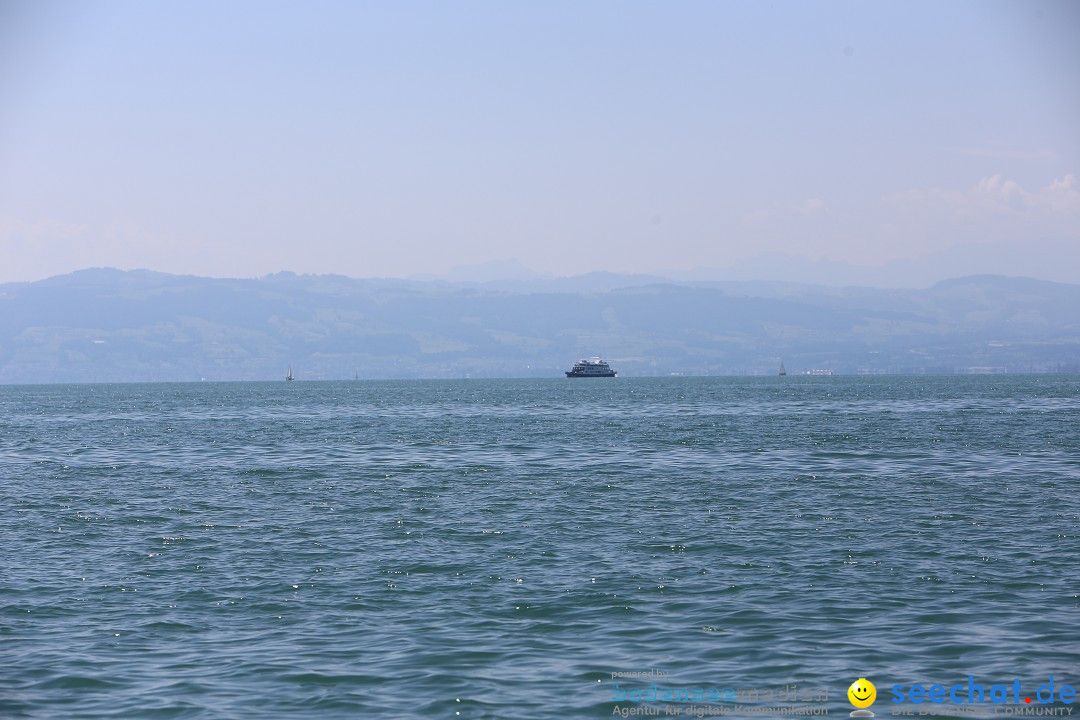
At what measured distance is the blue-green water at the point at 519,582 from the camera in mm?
19219

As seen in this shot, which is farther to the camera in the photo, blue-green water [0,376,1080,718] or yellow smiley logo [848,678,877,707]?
blue-green water [0,376,1080,718]

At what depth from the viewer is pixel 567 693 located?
18469mm

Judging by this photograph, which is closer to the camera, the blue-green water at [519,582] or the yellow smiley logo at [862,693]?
the yellow smiley logo at [862,693]

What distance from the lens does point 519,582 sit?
2702 cm

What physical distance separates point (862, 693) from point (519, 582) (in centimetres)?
1077

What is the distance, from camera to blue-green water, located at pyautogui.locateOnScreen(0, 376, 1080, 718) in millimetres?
19219

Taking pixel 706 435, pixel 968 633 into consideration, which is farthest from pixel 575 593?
pixel 706 435

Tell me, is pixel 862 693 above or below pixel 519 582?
below

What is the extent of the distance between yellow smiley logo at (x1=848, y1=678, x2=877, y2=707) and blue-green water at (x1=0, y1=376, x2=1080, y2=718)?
0.73 ft

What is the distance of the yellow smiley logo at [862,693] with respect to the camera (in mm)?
17750

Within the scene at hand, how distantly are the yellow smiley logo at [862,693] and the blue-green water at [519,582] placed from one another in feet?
0.73

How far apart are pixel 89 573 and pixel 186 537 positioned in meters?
5.72

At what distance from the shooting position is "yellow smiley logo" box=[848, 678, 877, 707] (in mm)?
17750

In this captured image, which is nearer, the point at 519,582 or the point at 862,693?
the point at 862,693
